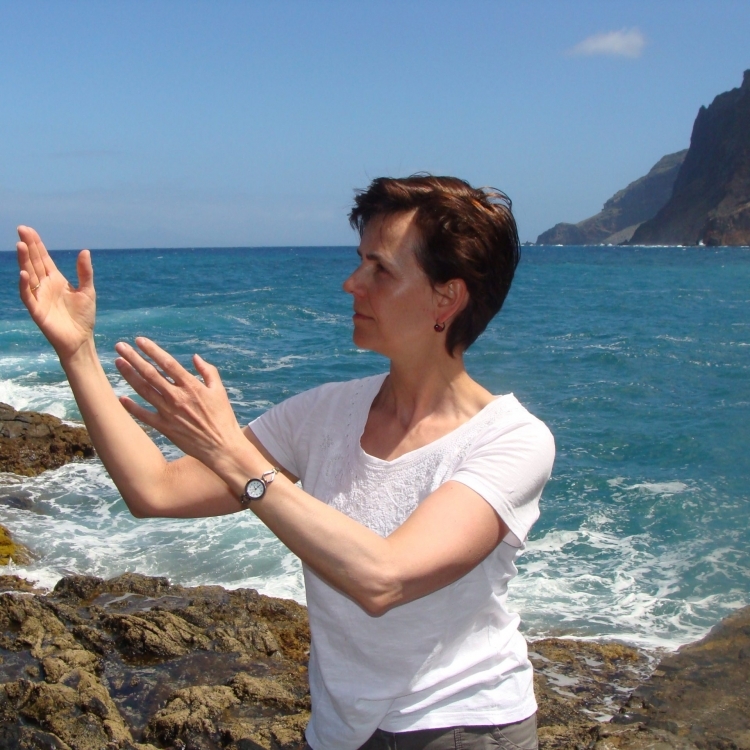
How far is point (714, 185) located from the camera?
109500mm

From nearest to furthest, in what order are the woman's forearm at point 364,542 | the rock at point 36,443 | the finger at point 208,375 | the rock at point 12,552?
1. the woman's forearm at point 364,542
2. the finger at point 208,375
3. the rock at point 12,552
4. the rock at point 36,443

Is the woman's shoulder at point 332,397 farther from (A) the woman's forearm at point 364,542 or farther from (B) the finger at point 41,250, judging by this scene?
(B) the finger at point 41,250

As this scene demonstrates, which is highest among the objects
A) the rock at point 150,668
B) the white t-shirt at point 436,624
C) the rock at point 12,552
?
the white t-shirt at point 436,624

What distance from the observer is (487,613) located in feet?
6.10

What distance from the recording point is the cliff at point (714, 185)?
98.9 meters

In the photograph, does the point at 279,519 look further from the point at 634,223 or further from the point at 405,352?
the point at 634,223

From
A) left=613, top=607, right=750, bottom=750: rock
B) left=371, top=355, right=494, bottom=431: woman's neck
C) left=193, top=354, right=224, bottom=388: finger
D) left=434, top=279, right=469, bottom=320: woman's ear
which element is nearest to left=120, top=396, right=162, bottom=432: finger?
left=193, top=354, right=224, bottom=388: finger

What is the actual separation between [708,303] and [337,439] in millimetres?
31938

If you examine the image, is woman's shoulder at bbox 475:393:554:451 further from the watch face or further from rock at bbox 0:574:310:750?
rock at bbox 0:574:310:750

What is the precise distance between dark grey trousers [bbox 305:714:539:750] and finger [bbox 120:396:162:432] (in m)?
0.79

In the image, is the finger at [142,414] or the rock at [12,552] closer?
the finger at [142,414]

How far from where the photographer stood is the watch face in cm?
156

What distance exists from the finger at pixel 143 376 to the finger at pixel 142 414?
3 cm

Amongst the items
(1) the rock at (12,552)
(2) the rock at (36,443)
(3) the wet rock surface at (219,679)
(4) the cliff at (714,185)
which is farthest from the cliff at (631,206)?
(3) the wet rock surface at (219,679)
